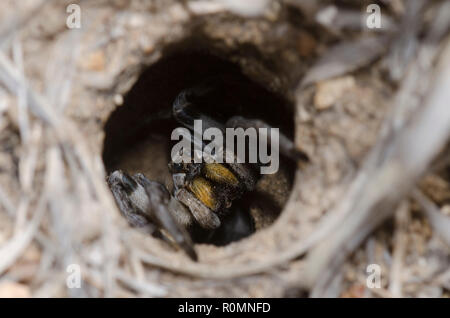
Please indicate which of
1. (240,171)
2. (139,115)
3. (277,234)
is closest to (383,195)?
(277,234)

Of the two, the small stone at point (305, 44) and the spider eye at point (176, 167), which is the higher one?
the small stone at point (305, 44)

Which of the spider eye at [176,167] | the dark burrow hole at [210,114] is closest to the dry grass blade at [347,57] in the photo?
the dark burrow hole at [210,114]

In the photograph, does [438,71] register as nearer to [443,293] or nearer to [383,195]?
[383,195]

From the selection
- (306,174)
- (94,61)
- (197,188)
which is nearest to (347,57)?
(306,174)

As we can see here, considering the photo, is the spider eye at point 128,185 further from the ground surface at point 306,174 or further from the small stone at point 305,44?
the small stone at point 305,44

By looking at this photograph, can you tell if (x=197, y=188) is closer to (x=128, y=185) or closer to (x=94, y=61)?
(x=128, y=185)
